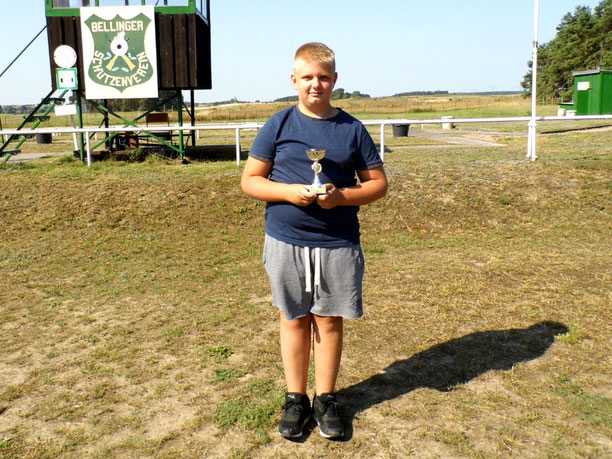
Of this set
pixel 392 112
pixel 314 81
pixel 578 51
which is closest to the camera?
pixel 314 81

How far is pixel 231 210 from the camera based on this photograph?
9.03 m

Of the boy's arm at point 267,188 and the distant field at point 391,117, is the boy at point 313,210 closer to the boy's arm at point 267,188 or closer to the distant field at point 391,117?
the boy's arm at point 267,188

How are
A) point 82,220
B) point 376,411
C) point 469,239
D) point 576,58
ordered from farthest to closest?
point 576,58
point 82,220
point 469,239
point 376,411

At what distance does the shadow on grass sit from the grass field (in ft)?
0.06

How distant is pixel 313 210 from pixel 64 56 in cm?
1172

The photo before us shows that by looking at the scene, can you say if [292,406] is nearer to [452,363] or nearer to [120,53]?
[452,363]

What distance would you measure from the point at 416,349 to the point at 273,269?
168 cm

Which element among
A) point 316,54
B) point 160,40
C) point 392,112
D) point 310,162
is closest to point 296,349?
point 310,162

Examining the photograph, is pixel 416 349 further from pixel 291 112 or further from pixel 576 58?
pixel 576 58

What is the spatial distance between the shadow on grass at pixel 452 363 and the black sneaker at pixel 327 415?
8cm

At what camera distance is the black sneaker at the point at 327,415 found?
10.4 ft

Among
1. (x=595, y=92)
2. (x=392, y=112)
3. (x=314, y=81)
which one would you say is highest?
(x=392, y=112)

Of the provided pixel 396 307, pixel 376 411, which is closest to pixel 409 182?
pixel 396 307

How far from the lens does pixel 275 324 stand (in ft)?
16.1
